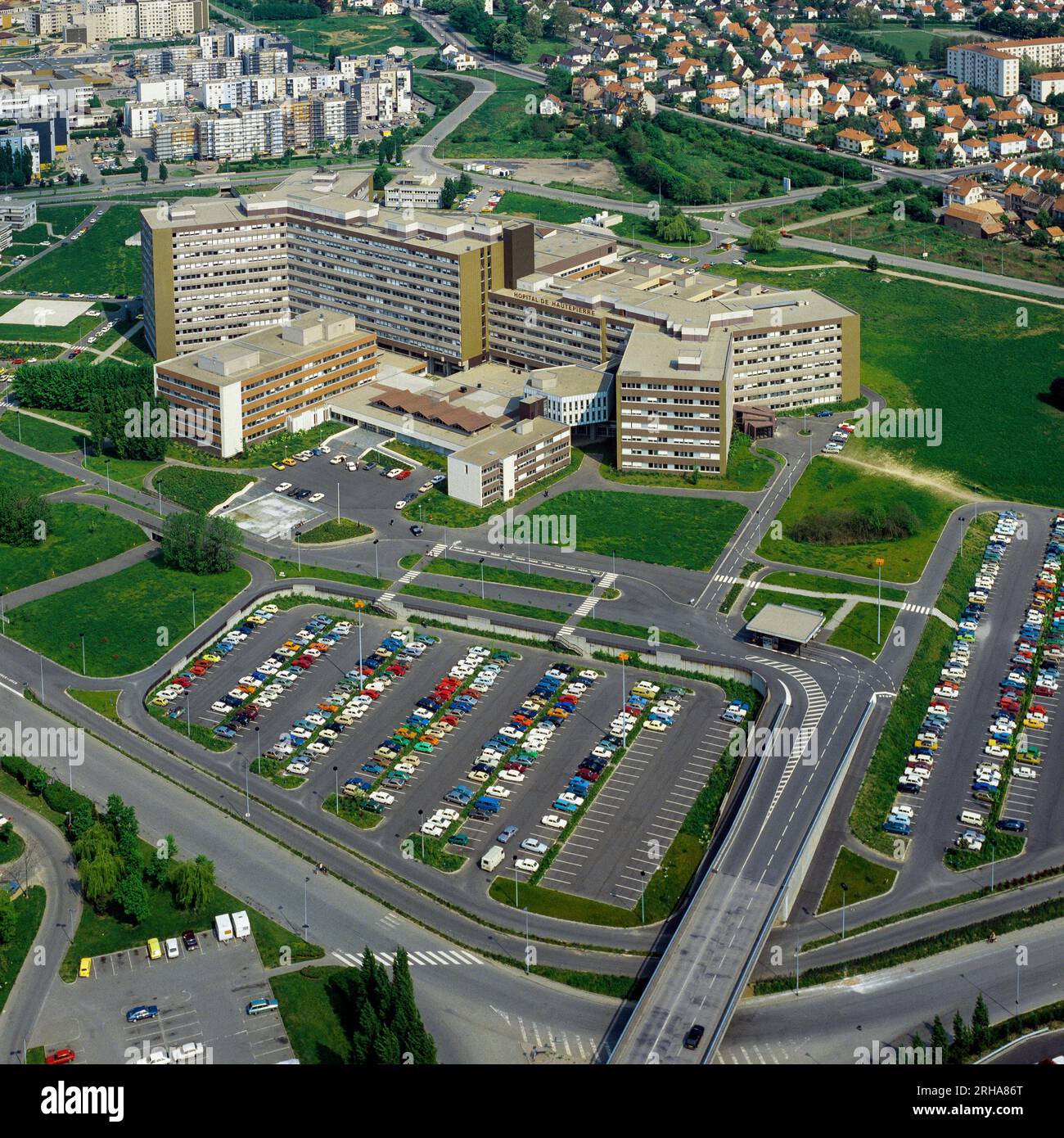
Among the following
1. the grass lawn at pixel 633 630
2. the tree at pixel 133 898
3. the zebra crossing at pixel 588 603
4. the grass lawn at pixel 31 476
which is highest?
the grass lawn at pixel 31 476

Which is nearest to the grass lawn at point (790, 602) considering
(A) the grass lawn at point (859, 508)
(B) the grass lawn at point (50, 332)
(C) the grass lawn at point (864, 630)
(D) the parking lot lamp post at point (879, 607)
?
(C) the grass lawn at point (864, 630)

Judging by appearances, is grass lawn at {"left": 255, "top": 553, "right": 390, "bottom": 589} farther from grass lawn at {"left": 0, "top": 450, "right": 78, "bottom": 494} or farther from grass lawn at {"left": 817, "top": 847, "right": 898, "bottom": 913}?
grass lawn at {"left": 817, "top": 847, "right": 898, "bottom": 913}

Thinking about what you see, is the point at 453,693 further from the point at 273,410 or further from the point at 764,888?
the point at 273,410

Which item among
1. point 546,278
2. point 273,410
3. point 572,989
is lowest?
point 572,989

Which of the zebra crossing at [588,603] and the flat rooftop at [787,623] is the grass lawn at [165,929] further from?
the flat rooftop at [787,623]

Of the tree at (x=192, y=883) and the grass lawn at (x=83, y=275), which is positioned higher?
the grass lawn at (x=83, y=275)

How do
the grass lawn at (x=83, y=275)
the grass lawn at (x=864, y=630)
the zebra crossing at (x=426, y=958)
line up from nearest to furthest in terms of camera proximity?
the zebra crossing at (x=426, y=958) < the grass lawn at (x=864, y=630) < the grass lawn at (x=83, y=275)

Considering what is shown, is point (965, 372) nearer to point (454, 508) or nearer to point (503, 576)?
point (454, 508)

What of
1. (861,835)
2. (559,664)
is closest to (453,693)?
(559,664)
